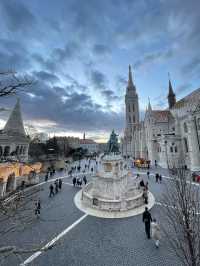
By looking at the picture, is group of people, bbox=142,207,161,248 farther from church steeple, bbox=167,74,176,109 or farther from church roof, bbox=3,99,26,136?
church steeple, bbox=167,74,176,109

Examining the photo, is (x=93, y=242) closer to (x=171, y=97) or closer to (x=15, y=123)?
(x=15, y=123)

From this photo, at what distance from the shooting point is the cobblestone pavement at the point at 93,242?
7.68 meters

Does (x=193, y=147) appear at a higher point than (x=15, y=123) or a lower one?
lower

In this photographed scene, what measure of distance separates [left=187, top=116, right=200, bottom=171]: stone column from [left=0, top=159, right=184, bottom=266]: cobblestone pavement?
24244 mm

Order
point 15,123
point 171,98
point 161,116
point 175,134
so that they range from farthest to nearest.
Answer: point 171,98
point 161,116
point 175,134
point 15,123

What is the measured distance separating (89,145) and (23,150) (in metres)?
110

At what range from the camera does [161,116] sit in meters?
49.8

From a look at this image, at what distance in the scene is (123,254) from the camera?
8164 millimetres

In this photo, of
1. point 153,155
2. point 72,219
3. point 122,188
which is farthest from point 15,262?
Result: point 153,155

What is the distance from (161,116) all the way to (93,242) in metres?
46.9

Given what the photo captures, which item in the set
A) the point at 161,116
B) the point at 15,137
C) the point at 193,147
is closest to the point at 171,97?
the point at 161,116

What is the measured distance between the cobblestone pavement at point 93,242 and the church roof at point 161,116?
39.1 meters

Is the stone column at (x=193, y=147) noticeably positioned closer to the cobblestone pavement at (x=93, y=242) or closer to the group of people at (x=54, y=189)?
the cobblestone pavement at (x=93, y=242)

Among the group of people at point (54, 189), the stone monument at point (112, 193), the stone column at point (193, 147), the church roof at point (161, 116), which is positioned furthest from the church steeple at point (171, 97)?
the group of people at point (54, 189)
